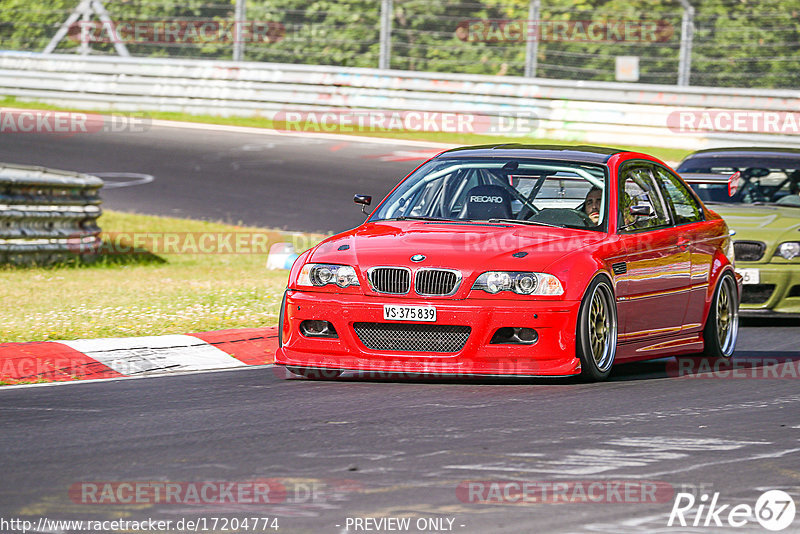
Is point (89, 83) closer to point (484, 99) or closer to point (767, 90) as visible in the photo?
point (484, 99)

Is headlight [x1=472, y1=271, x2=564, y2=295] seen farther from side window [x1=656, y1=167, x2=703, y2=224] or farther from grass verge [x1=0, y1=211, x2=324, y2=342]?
grass verge [x1=0, y1=211, x2=324, y2=342]

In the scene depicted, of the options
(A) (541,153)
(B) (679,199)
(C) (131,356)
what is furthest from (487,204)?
(C) (131,356)

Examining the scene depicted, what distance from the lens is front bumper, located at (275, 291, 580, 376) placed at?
7.89 metres

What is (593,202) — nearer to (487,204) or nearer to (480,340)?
(487,204)

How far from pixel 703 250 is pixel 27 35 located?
23226mm

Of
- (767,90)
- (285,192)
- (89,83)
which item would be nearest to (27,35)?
(89,83)

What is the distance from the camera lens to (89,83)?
92.8 ft

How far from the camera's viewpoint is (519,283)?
7.95 m

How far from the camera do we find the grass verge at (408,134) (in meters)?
24.4

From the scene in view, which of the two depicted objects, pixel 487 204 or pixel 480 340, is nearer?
pixel 480 340
